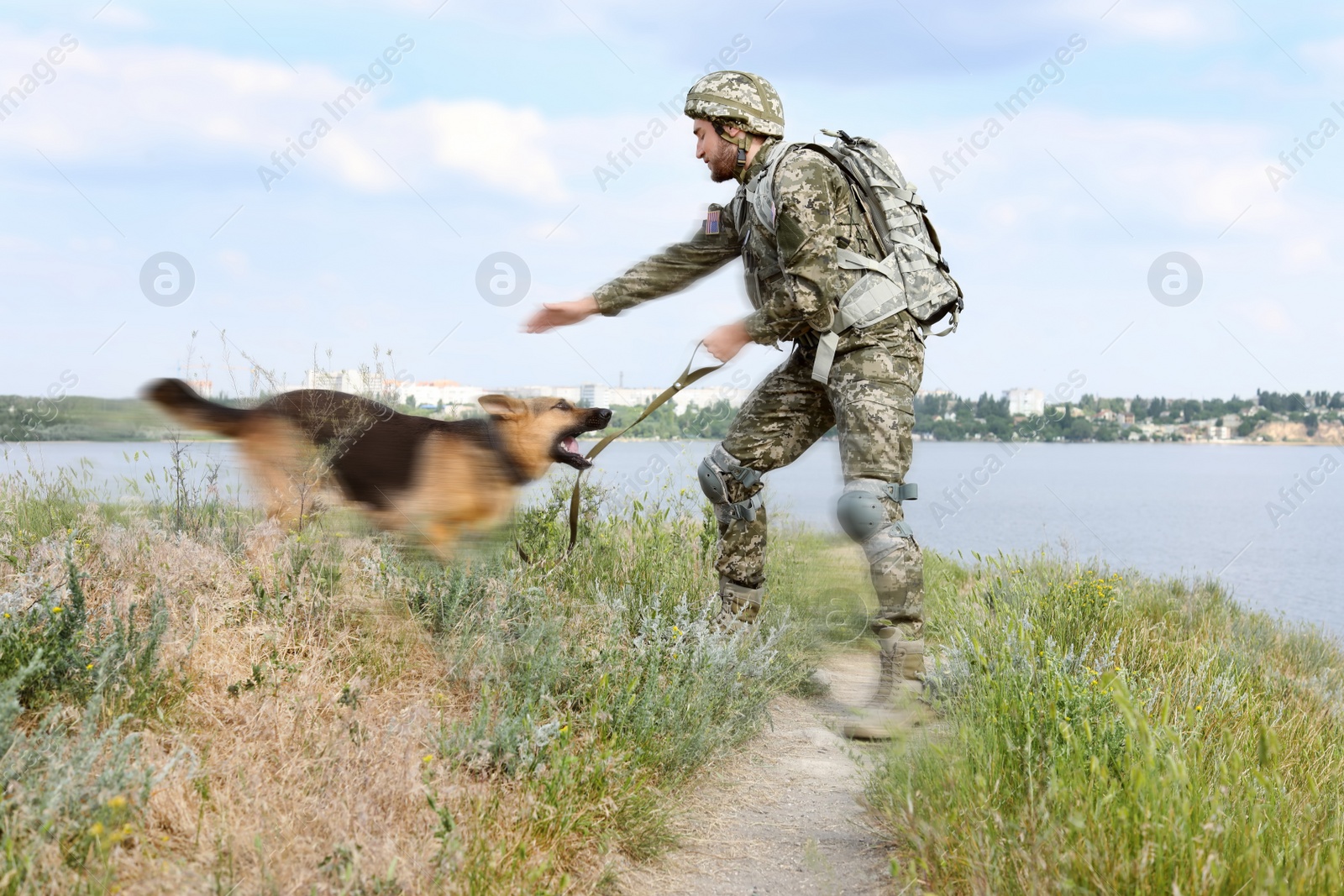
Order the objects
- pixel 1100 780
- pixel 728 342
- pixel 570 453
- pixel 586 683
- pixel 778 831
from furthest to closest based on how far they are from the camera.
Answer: pixel 570 453 → pixel 728 342 → pixel 586 683 → pixel 778 831 → pixel 1100 780

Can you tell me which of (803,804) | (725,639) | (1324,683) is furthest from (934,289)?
(1324,683)

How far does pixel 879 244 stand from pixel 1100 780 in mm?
2454

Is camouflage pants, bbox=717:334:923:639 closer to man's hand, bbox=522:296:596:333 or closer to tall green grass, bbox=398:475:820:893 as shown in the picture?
tall green grass, bbox=398:475:820:893

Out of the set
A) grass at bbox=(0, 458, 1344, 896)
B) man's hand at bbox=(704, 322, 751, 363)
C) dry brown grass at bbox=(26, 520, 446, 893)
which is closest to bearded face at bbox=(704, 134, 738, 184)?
man's hand at bbox=(704, 322, 751, 363)

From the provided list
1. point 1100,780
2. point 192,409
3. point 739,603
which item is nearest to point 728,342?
point 739,603

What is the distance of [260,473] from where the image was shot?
446cm

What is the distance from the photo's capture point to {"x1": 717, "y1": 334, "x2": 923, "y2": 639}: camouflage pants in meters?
3.80

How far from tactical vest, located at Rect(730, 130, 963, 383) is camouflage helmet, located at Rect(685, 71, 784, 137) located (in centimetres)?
19

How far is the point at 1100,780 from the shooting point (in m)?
2.22

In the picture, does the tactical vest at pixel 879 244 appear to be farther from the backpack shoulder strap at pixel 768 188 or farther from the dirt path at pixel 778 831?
the dirt path at pixel 778 831

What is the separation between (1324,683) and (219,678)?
6646 mm

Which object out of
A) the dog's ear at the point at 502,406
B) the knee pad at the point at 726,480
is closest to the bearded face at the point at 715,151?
the knee pad at the point at 726,480

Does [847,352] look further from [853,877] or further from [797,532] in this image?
[797,532]

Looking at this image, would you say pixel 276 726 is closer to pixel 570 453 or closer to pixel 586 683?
pixel 586 683
